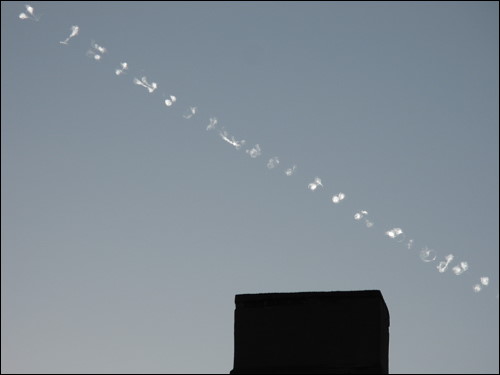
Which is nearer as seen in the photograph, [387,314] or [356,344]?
[356,344]

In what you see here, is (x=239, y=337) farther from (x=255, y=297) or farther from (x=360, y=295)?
(x=360, y=295)

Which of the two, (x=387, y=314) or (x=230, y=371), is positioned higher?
(x=387, y=314)

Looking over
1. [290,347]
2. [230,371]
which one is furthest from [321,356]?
[230,371]

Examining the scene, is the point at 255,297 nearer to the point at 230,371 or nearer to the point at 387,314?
the point at 230,371

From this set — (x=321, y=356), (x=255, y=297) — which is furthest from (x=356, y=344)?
(x=255, y=297)
